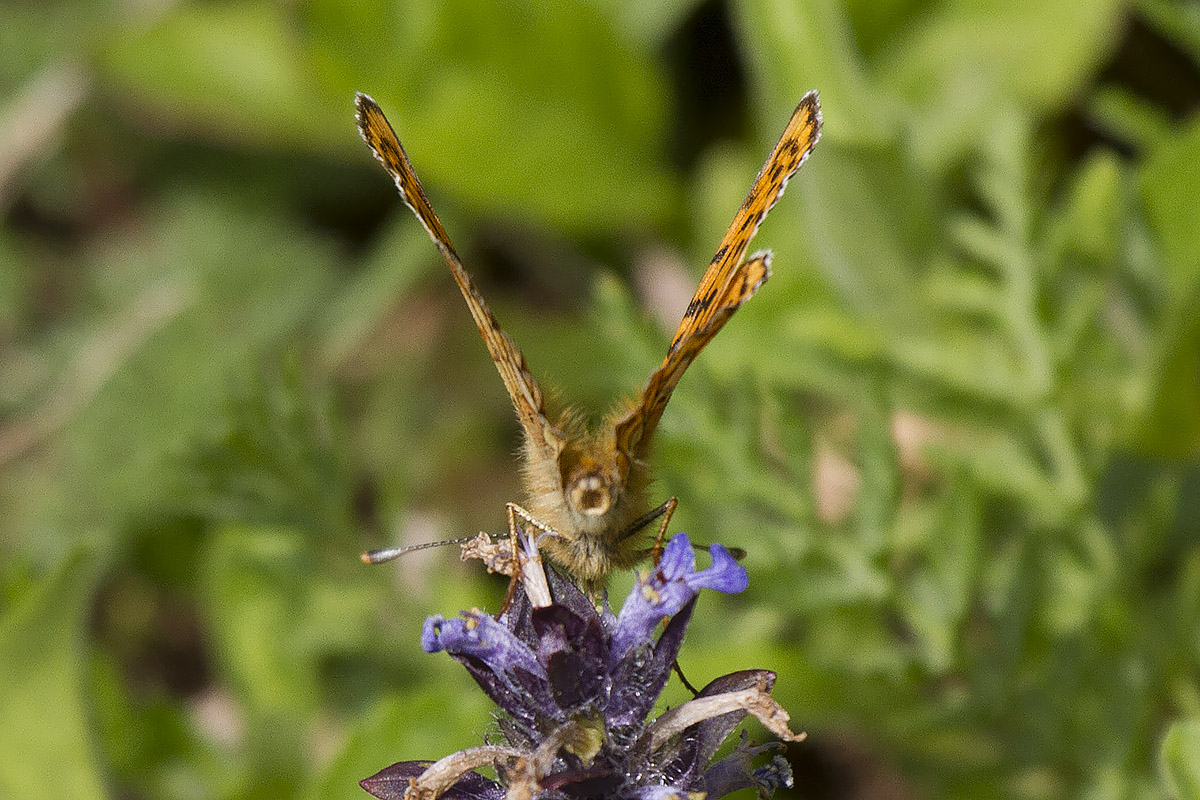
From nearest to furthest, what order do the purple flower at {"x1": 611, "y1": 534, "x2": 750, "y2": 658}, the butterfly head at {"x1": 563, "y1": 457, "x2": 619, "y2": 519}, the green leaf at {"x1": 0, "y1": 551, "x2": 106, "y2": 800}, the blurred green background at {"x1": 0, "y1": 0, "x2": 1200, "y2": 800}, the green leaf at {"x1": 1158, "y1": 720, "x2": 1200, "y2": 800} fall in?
the purple flower at {"x1": 611, "y1": 534, "x2": 750, "y2": 658} < the butterfly head at {"x1": 563, "y1": 457, "x2": 619, "y2": 519} < the green leaf at {"x1": 1158, "y1": 720, "x2": 1200, "y2": 800} < the green leaf at {"x1": 0, "y1": 551, "x2": 106, "y2": 800} < the blurred green background at {"x1": 0, "y1": 0, "x2": 1200, "y2": 800}

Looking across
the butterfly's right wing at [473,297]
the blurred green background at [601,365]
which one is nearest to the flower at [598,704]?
the butterfly's right wing at [473,297]

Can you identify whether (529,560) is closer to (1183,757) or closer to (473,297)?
(473,297)

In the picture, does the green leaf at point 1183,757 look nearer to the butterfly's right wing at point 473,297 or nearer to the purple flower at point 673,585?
the purple flower at point 673,585

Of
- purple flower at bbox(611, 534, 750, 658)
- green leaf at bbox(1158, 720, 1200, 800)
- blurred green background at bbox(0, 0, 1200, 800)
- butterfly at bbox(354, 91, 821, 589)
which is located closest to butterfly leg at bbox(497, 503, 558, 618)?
butterfly at bbox(354, 91, 821, 589)

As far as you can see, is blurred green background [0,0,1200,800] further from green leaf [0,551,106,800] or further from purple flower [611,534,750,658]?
purple flower [611,534,750,658]

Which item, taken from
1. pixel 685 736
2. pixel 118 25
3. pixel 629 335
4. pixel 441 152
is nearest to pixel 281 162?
pixel 118 25

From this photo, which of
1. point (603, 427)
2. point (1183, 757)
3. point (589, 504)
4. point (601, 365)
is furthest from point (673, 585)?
point (601, 365)
